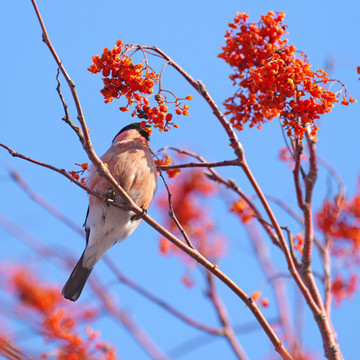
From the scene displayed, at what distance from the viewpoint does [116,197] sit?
145 inches

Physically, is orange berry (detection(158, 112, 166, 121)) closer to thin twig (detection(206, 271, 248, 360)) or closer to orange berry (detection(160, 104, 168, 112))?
orange berry (detection(160, 104, 168, 112))

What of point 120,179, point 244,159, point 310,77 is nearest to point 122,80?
point 244,159

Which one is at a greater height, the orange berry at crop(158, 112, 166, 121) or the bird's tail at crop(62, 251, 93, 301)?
the orange berry at crop(158, 112, 166, 121)

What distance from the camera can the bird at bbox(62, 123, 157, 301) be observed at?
12.0 feet

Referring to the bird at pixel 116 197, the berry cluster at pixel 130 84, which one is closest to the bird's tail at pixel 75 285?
the bird at pixel 116 197

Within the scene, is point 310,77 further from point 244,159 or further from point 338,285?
point 338,285

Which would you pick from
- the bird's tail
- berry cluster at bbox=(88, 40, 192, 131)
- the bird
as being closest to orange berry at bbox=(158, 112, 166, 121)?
berry cluster at bbox=(88, 40, 192, 131)

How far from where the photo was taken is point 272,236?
10.7 ft

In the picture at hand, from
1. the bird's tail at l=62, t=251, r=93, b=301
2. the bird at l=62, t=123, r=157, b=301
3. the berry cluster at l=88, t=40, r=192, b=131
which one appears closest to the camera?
the berry cluster at l=88, t=40, r=192, b=131

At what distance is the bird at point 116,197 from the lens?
3.65 m

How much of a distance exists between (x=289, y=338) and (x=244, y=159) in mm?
1266

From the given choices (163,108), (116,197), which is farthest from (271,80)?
(116,197)

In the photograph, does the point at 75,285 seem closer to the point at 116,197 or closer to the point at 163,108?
the point at 116,197

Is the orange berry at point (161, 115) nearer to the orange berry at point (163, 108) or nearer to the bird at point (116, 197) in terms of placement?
the orange berry at point (163, 108)
